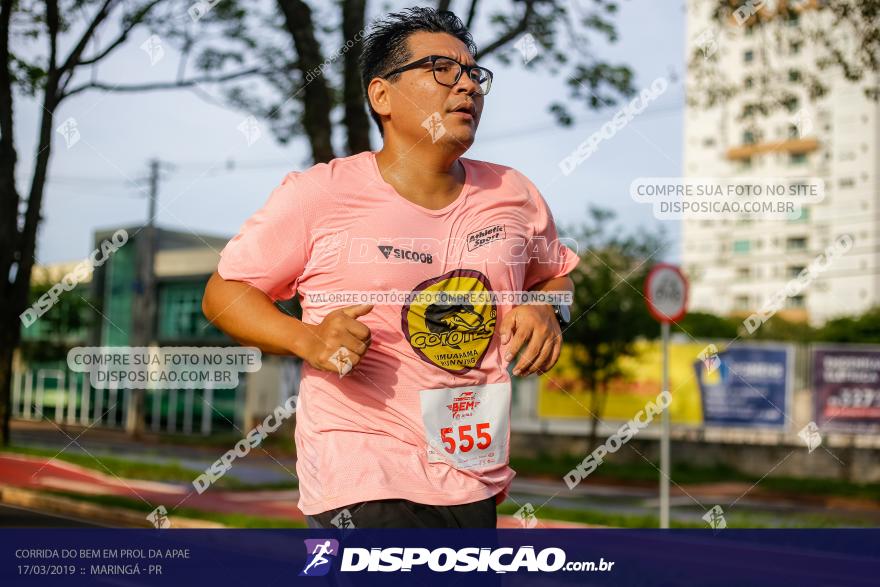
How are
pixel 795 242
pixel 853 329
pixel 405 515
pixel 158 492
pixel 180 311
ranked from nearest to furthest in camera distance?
pixel 405 515
pixel 158 492
pixel 180 311
pixel 853 329
pixel 795 242

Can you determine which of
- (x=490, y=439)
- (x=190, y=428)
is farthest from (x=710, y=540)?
(x=190, y=428)

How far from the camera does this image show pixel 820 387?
19.4m

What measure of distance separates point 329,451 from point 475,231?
1.85 feet

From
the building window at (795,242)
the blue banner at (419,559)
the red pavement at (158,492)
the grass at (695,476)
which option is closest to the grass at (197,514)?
the red pavement at (158,492)

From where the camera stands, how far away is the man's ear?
239 cm

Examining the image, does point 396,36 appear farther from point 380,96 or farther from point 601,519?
point 601,519

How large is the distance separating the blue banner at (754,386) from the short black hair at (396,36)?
19.2 m

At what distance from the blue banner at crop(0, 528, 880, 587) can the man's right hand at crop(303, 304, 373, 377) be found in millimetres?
415

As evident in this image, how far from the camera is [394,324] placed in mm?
2160

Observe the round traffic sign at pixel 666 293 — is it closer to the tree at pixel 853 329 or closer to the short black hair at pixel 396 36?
the short black hair at pixel 396 36

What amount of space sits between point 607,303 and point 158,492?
1181cm

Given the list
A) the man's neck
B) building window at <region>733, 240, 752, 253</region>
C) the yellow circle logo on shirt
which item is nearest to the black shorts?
the yellow circle logo on shirt

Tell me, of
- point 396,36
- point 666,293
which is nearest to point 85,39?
point 666,293

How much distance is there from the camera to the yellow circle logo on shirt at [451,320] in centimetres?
217
